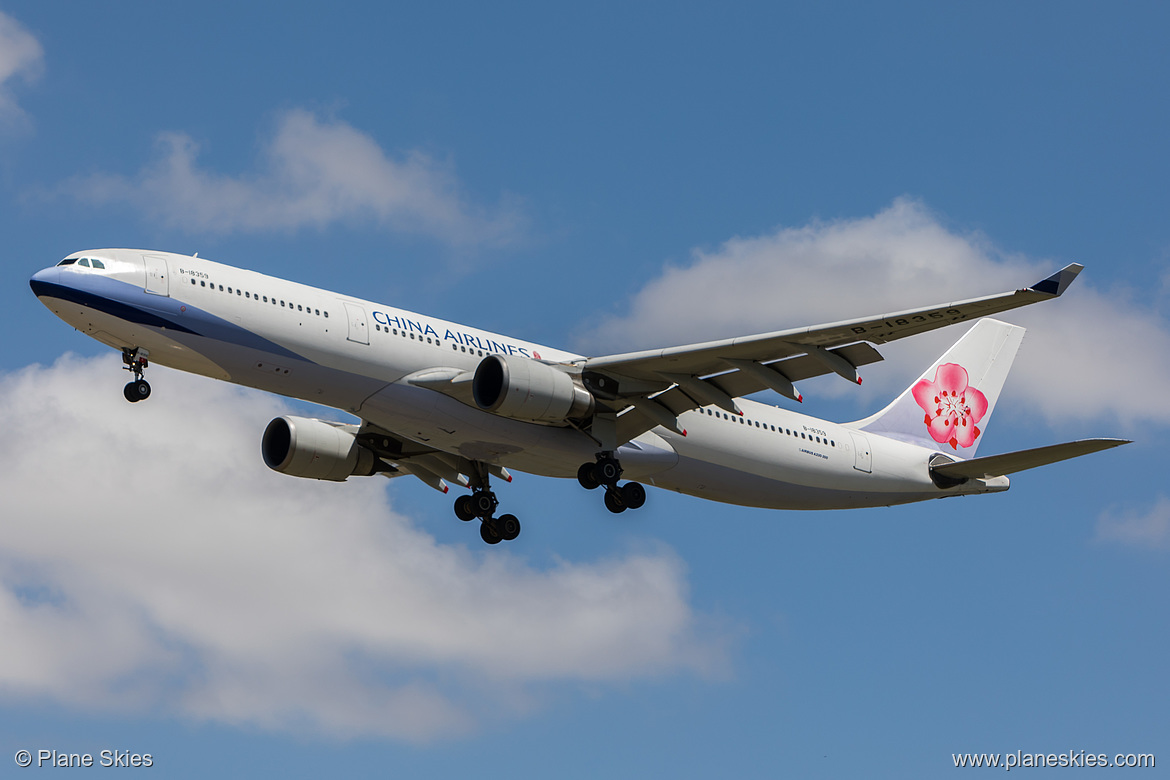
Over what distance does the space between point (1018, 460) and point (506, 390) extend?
14.7 metres

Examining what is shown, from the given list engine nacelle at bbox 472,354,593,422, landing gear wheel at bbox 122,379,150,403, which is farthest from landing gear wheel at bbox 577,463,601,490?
landing gear wheel at bbox 122,379,150,403

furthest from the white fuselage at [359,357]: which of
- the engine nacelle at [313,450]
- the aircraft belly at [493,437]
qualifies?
the engine nacelle at [313,450]

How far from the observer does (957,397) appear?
147 feet

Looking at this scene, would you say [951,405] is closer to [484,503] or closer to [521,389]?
[484,503]

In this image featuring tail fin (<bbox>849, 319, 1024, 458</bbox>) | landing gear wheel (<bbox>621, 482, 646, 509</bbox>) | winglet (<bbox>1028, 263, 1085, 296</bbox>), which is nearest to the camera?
winglet (<bbox>1028, 263, 1085, 296</bbox>)

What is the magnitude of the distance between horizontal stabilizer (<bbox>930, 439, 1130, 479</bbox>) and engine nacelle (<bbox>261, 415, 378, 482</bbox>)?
17.3 m

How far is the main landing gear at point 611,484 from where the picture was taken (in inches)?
1321

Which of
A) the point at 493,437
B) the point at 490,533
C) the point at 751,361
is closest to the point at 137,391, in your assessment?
the point at 493,437

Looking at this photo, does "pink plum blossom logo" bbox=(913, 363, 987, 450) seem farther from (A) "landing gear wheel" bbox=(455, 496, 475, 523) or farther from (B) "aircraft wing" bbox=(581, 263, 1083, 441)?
(A) "landing gear wheel" bbox=(455, 496, 475, 523)

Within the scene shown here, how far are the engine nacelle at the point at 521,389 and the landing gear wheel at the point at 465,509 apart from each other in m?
6.76

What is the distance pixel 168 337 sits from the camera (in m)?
29.9

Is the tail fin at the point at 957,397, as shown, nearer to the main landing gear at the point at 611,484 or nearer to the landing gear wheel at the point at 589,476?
the main landing gear at the point at 611,484

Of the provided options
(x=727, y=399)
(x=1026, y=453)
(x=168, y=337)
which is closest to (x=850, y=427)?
(x=1026, y=453)

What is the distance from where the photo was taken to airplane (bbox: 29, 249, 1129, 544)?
29859 millimetres
